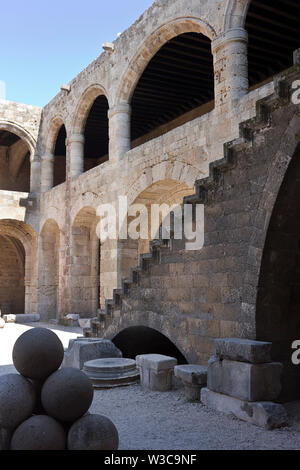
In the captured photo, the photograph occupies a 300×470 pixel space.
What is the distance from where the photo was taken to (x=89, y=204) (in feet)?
42.6

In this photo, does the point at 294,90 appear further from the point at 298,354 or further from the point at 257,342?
the point at 298,354

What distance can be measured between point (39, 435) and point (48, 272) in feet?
47.2

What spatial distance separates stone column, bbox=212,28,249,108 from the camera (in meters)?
7.94

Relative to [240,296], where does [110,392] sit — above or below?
below

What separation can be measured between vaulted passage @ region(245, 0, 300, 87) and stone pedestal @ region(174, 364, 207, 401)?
7078mm

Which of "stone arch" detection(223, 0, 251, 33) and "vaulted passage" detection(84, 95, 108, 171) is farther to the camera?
"vaulted passage" detection(84, 95, 108, 171)

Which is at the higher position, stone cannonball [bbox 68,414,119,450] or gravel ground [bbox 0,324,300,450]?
stone cannonball [bbox 68,414,119,450]

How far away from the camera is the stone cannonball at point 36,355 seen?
3.26 meters

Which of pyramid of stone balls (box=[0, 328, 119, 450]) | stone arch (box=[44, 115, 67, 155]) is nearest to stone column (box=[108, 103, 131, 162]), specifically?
stone arch (box=[44, 115, 67, 155])

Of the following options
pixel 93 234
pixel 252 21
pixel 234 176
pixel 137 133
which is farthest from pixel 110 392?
pixel 137 133

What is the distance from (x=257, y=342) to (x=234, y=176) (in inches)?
74.3

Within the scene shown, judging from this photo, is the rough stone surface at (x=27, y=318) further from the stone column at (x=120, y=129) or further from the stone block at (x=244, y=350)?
the stone block at (x=244, y=350)

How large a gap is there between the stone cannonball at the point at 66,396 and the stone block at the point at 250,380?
1.67 metres

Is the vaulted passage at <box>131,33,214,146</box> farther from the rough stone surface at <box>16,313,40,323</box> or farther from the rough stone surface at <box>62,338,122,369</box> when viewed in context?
the rough stone surface at <box>16,313,40,323</box>
